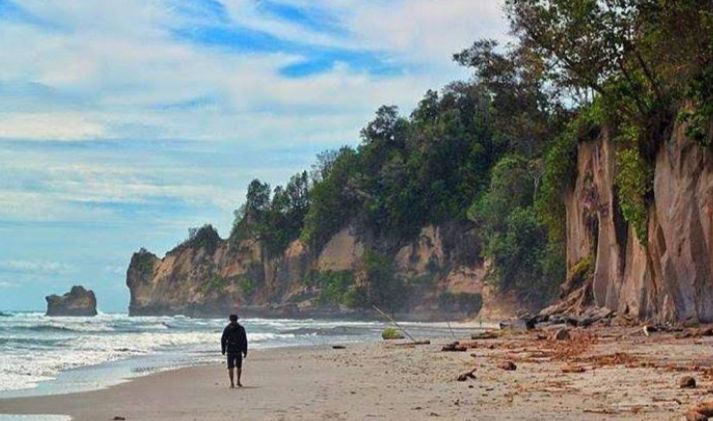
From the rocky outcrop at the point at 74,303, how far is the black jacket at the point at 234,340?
131 meters

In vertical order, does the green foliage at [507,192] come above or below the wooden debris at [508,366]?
above

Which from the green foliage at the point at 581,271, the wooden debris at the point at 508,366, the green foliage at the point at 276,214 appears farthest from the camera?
the green foliage at the point at 276,214

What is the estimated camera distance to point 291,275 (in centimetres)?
11169

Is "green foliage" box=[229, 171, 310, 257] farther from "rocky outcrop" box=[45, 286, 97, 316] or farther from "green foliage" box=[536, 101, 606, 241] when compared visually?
"green foliage" box=[536, 101, 606, 241]

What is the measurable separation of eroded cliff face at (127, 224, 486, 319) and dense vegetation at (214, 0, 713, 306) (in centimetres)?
154

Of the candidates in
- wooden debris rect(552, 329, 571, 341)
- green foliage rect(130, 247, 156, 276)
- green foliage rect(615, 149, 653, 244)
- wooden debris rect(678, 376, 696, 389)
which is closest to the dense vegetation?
green foliage rect(615, 149, 653, 244)

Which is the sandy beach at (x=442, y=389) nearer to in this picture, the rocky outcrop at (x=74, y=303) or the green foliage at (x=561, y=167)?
the green foliage at (x=561, y=167)

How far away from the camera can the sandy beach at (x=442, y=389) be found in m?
11.0

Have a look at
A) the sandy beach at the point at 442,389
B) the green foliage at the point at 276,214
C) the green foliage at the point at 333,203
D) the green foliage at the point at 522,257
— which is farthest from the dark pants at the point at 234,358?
the green foliage at the point at 276,214

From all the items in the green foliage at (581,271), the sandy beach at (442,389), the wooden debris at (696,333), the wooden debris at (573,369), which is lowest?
the sandy beach at (442,389)

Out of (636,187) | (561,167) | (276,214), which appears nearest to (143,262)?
(276,214)

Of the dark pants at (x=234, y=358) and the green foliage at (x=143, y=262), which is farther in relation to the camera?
the green foliage at (x=143, y=262)

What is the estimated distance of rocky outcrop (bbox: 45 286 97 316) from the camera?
470 feet

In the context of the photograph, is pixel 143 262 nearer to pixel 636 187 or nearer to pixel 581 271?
pixel 581 271
